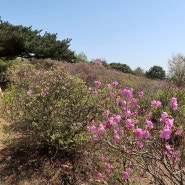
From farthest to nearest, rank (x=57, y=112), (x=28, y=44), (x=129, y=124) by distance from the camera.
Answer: (x=28, y=44), (x=57, y=112), (x=129, y=124)

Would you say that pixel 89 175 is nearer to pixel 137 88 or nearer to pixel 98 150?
pixel 98 150

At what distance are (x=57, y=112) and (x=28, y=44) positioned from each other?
13550 mm

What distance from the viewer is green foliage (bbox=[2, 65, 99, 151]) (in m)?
4.90

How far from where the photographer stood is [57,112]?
16.3 feet

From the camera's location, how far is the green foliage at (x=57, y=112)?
4.90 metres

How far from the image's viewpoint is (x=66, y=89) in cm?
530

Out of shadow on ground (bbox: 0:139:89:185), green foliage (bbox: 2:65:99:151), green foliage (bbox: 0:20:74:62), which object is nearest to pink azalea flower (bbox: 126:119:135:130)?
green foliage (bbox: 2:65:99:151)

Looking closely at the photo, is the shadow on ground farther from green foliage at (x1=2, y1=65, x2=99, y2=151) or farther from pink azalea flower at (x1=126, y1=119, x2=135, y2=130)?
pink azalea flower at (x1=126, y1=119, x2=135, y2=130)

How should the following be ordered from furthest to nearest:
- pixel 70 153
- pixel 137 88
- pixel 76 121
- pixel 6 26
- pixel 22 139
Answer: pixel 6 26
pixel 137 88
pixel 22 139
pixel 70 153
pixel 76 121

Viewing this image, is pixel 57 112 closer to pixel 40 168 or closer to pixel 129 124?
pixel 40 168

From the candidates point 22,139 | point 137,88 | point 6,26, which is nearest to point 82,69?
point 137,88

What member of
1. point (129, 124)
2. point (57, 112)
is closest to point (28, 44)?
point (57, 112)

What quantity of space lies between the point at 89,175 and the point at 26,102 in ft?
5.79

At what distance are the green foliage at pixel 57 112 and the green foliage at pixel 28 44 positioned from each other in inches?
486
